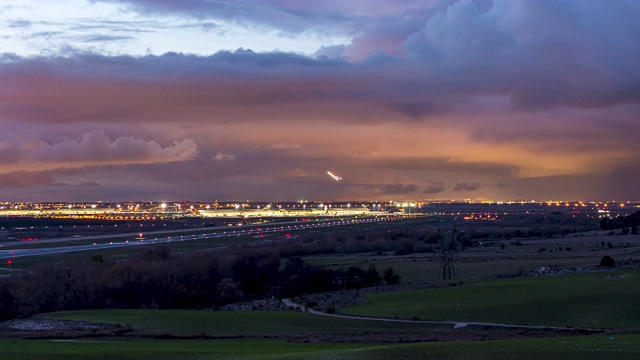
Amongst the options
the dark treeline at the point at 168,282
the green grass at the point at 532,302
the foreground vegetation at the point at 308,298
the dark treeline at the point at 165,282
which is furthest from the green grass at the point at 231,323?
the dark treeline at the point at 165,282

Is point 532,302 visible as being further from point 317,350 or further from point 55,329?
point 55,329

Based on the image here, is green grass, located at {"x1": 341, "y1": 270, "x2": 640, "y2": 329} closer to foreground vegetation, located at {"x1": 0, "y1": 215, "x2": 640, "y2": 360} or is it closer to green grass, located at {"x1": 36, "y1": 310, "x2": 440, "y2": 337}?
foreground vegetation, located at {"x1": 0, "y1": 215, "x2": 640, "y2": 360}

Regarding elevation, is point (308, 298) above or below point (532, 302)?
below

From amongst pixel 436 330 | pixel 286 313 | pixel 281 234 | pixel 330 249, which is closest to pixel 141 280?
pixel 286 313

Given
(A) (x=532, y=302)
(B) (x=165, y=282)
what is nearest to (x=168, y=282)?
(B) (x=165, y=282)

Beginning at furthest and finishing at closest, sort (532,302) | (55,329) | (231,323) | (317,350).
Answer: (532,302), (231,323), (55,329), (317,350)

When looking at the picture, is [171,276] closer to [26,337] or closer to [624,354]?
[26,337]
